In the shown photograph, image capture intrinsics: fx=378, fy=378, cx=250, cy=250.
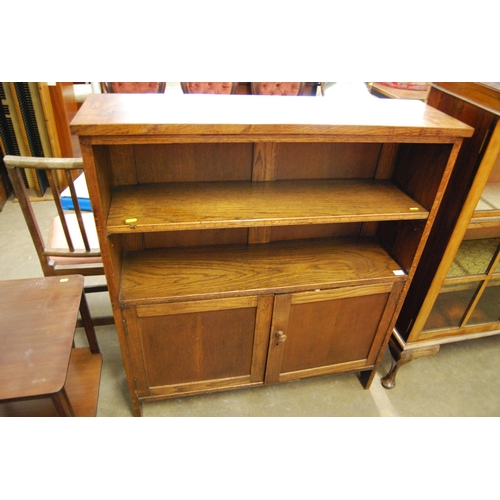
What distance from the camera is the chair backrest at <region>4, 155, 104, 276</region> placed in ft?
4.39

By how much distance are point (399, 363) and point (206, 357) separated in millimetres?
847

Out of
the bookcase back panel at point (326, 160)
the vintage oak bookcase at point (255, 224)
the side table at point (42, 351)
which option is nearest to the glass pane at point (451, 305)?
the vintage oak bookcase at point (255, 224)

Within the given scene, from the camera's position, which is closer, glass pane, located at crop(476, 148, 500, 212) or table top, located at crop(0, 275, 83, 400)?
table top, located at crop(0, 275, 83, 400)

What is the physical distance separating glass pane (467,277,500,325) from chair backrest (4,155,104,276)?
5.22 feet

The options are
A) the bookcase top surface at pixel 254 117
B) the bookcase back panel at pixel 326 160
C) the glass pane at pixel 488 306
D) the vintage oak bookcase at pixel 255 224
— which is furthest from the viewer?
the glass pane at pixel 488 306

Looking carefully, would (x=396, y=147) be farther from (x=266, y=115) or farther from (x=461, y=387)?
→ (x=461, y=387)

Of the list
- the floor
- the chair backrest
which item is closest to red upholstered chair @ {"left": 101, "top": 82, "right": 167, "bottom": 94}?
the chair backrest

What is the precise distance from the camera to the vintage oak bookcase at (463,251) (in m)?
1.15

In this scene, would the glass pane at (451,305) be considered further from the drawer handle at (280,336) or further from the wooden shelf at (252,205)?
the drawer handle at (280,336)

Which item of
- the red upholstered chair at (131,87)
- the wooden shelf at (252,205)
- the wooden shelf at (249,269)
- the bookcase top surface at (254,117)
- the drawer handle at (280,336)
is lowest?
the drawer handle at (280,336)

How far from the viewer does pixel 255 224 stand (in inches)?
42.7

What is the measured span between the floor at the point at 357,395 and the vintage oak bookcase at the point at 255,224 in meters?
0.17

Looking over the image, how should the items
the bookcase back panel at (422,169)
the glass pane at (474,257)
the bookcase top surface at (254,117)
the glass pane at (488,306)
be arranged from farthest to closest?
the glass pane at (488,306)
the glass pane at (474,257)
the bookcase back panel at (422,169)
the bookcase top surface at (254,117)

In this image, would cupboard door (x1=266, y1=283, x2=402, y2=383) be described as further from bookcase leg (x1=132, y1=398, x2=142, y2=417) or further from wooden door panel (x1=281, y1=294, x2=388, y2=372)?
bookcase leg (x1=132, y1=398, x2=142, y2=417)
